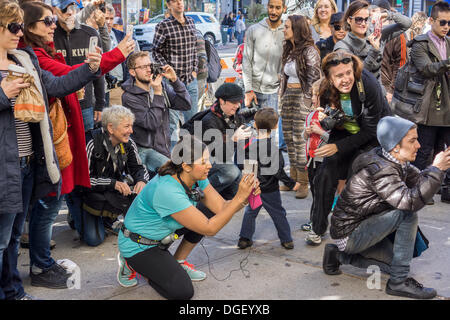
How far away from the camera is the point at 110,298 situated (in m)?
3.69

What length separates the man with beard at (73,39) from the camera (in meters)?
5.15

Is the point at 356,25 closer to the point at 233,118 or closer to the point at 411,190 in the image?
the point at 233,118

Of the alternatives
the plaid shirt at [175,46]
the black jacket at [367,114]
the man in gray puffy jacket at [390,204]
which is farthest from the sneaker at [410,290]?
the plaid shirt at [175,46]

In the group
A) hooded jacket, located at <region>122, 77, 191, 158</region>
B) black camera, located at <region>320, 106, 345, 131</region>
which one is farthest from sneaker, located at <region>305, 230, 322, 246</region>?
hooded jacket, located at <region>122, 77, 191, 158</region>

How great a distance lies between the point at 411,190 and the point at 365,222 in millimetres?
398

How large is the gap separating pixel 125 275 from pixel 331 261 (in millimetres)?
1433

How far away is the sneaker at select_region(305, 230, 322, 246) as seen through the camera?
4.57 metres

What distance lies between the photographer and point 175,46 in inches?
270

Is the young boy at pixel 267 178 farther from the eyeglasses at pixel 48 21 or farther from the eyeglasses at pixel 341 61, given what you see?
the eyeglasses at pixel 48 21

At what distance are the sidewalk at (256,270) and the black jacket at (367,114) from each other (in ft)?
2.92

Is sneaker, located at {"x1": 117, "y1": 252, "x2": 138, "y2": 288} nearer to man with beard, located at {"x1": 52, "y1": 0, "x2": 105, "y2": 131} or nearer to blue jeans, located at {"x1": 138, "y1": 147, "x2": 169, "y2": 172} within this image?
blue jeans, located at {"x1": 138, "y1": 147, "x2": 169, "y2": 172}

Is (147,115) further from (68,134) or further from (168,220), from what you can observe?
(168,220)

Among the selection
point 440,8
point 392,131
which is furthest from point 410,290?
point 440,8
